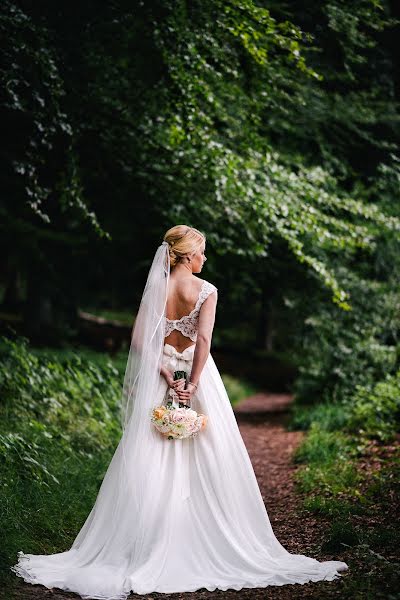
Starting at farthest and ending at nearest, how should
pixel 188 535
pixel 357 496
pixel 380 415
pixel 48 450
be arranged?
pixel 380 415 → pixel 48 450 → pixel 357 496 → pixel 188 535

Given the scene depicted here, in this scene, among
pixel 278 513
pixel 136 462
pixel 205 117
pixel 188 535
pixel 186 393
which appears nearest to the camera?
pixel 188 535

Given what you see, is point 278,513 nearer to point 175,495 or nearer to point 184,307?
point 175,495

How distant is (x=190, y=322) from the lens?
16.9 feet

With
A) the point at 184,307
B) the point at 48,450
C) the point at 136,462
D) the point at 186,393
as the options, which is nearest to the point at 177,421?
the point at 186,393

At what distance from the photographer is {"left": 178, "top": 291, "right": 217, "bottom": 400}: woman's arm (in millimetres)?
5008

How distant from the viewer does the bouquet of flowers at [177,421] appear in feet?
15.9

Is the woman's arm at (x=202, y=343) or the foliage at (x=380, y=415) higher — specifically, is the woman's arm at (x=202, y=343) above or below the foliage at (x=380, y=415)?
above

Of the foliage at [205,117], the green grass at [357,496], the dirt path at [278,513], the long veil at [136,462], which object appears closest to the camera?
the dirt path at [278,513]

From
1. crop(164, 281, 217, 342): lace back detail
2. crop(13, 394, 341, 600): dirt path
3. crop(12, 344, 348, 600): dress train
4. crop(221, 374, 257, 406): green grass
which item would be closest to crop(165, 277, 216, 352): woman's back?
crop(164, 281, 217, 342): lace back detail

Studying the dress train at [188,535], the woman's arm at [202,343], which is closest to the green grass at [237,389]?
the dress train at [188,535]

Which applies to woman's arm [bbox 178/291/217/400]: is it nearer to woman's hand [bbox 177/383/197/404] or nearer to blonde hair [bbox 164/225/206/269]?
woman's hand [bbox 177/383/197/404]

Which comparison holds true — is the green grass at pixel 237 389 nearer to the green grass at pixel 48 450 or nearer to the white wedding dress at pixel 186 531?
the green grass at pixel 48 450

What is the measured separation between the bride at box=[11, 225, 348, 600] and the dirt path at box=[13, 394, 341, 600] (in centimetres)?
7

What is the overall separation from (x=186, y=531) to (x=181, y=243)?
82.2 inches
